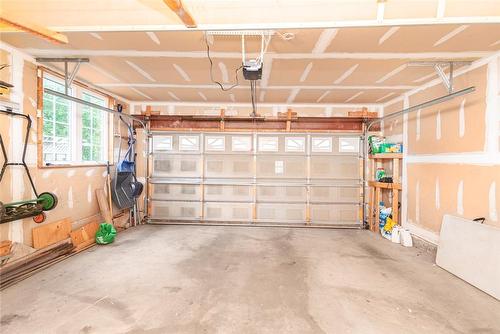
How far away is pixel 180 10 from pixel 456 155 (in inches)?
148

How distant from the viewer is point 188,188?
5.25 meters

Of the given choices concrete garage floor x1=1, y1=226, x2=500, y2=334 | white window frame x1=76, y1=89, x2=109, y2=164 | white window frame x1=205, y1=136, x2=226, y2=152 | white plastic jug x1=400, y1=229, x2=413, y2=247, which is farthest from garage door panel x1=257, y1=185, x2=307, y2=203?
white window frame x1=76, y1=89, x2=109, y2=164

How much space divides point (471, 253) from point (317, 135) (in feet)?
10.5

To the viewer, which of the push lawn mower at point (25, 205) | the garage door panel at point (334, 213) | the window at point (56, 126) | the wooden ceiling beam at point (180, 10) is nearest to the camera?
the wooden ceiling beam at point (180, 10)

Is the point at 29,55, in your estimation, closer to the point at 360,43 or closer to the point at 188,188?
the point at 188,188

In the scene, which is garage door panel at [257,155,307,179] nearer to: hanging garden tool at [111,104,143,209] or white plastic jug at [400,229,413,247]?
white plastic jug at [400,229,413,247]

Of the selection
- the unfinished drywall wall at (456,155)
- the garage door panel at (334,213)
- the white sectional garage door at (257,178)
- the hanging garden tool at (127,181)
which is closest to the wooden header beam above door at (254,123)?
the white sectional garage door at (257,178)

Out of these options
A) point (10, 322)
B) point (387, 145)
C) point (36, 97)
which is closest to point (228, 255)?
point (10, 322)

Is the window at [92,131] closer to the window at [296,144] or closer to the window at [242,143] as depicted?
the window at [242,143]

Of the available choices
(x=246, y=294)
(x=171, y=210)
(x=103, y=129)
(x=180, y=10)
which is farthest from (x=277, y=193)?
(x=180, y=10)

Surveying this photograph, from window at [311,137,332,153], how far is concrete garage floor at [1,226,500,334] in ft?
7.35

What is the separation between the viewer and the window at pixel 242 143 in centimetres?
521

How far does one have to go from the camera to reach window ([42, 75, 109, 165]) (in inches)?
130

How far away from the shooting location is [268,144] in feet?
17.1
